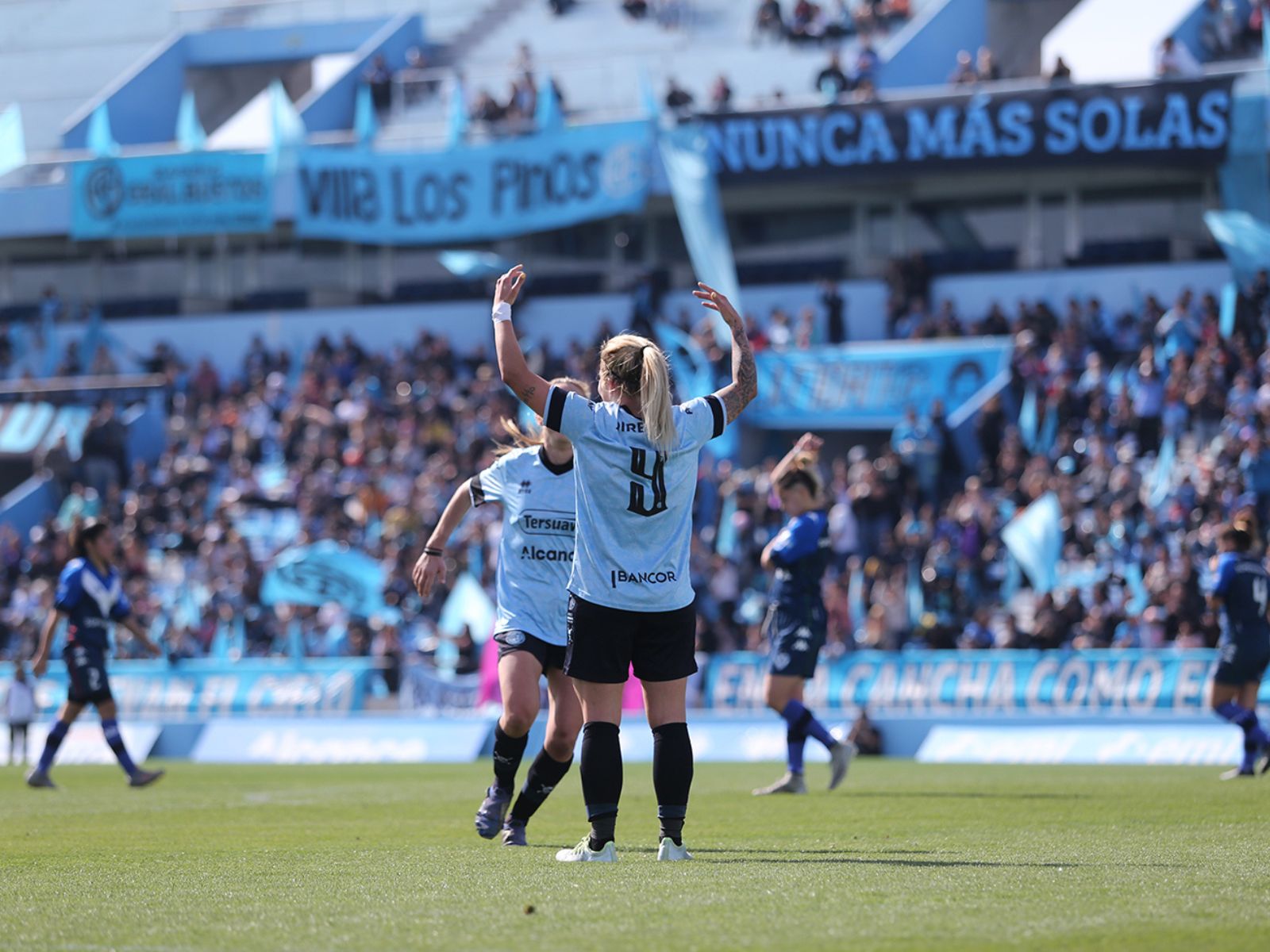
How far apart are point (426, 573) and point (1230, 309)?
20981 millimetres

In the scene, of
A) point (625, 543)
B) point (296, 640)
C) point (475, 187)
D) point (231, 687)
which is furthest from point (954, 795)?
point (475, 187)

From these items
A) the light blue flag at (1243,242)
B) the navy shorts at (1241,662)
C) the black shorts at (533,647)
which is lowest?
the navy shorts at (1241,662)

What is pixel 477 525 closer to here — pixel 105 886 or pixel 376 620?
pixel 376 620

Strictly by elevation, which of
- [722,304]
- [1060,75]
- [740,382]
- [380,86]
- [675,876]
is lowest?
[675,876]

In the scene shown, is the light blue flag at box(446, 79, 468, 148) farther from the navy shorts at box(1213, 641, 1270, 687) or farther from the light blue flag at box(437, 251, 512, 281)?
the navy shorts at box(1213, 641, 1270, 687)

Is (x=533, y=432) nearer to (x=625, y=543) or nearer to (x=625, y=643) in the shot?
(x=625, y=543)

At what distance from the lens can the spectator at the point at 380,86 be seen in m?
40.7

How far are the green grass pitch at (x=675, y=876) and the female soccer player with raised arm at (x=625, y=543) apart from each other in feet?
1.94

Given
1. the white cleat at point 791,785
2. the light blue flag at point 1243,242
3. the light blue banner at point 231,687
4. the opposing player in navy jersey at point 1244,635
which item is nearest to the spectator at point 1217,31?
the light blue flag at point 1243,242

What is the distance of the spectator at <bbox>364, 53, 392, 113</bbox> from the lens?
134 feet

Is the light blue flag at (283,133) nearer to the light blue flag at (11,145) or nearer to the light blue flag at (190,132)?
the light blue flag at (190,132)

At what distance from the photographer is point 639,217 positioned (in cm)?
3869

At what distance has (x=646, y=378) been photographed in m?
7.75

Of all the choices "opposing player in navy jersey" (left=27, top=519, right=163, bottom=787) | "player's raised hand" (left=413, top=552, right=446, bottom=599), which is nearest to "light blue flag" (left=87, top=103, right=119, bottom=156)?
"opposing player in navy jersey" (left=27, top=519, right=163, bottom=787)
